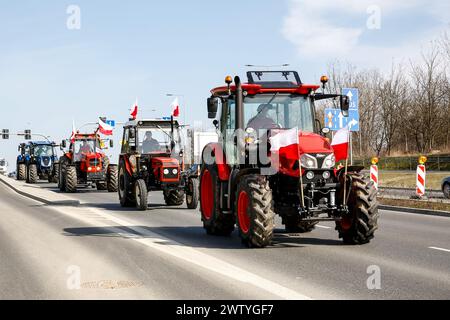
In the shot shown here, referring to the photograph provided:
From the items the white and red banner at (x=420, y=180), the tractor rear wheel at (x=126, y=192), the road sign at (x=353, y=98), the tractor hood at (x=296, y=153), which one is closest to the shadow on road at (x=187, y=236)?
the tractor hood at (x=296, y=153)

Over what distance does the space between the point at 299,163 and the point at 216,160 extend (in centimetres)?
236

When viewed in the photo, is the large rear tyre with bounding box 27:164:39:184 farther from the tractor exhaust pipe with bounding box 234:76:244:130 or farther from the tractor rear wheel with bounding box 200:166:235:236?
the tractor exhaust pipe with bounding box 234:76:244:130

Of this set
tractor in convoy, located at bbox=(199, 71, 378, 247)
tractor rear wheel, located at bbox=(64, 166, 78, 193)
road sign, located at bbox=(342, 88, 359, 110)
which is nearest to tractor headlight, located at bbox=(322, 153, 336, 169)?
tractor in convoy, located at bbox=(199, 71, 378, 247)

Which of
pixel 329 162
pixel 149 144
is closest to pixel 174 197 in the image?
pixel 149 144

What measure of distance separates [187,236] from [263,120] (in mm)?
2730

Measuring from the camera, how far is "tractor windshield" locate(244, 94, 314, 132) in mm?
11086

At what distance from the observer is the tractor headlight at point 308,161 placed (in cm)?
1021

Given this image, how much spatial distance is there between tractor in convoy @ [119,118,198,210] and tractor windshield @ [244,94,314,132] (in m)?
8.25

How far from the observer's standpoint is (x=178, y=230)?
1339 cm

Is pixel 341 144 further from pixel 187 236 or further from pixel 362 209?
pixel 187 236

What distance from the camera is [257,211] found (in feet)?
32.3

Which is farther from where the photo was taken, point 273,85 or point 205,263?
point 273,85

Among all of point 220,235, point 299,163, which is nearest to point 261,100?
point 299,163
